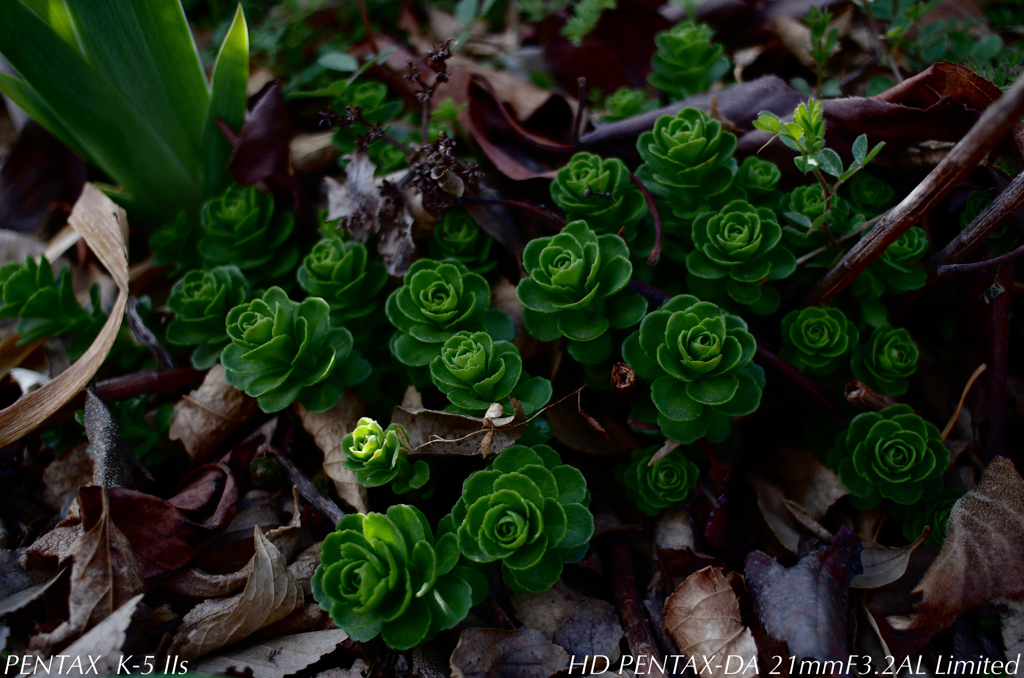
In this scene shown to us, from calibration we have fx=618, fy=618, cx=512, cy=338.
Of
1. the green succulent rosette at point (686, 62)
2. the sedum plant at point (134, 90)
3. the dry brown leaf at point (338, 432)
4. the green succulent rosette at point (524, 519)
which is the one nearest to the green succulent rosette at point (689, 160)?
the green succulent rosette at point (686, 62)

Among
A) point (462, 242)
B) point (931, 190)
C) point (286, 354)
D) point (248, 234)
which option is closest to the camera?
point (931, 190)

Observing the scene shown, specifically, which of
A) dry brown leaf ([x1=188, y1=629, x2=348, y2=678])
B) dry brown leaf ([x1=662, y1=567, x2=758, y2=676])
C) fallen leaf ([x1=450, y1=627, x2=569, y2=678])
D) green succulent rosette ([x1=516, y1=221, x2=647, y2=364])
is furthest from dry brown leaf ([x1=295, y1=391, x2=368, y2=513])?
dry brown leaf ([x1=662, y1=567, x2=758, y2=676])

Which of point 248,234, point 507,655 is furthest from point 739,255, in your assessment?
point 248,234

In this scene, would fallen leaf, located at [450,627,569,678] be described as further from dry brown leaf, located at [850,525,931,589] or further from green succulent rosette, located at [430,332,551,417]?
dry brown leaf, located at [850,525,931,589]

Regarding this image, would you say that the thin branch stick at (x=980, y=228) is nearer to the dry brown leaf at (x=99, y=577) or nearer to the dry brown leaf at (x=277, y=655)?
the dry brown leaf at (x=277, y=655)

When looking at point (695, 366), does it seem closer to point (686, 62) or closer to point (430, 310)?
point (430, 310)

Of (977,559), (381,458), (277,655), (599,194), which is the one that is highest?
(599,194)
